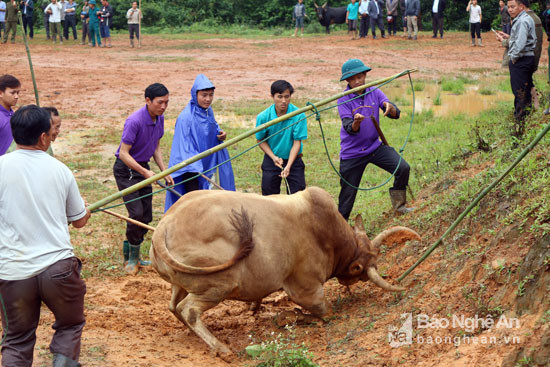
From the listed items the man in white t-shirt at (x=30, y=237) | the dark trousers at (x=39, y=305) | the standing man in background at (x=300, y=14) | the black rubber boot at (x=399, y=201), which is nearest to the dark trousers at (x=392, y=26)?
the standing man in background at (x=300, y=14)

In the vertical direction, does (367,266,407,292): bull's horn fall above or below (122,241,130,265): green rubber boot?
above

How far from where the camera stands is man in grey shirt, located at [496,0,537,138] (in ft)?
30.9

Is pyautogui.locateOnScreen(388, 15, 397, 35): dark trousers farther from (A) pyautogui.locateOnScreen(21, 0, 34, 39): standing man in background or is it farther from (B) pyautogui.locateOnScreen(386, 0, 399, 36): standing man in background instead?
(A) pyautogui.locateOnScreen(21, 0, 34, 39): standing man in background

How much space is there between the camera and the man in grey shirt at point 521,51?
941 centimetres

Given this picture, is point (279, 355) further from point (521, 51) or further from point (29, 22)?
point (29, 22)

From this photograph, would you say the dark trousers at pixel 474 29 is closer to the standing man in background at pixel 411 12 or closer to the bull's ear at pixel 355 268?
the standing man in background at pixel 411 12

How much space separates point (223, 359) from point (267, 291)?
0.69 m

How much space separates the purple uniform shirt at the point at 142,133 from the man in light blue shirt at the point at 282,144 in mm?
1213

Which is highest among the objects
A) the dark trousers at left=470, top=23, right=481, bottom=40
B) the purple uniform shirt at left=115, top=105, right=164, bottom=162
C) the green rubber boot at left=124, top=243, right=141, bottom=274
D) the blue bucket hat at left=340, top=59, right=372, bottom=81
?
the dark trousers at left=470, top=23, right=481, bottom=40

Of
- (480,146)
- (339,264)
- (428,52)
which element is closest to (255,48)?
(428,52)

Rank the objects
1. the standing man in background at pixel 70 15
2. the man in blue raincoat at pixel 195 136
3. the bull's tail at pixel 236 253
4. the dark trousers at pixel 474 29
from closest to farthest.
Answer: the bull's tail at pixel 236 253 → the man in blue raincoat at pixel 195 136 → the dark trousers at pixel 474 29 → the standing man in background at pixel 70 15

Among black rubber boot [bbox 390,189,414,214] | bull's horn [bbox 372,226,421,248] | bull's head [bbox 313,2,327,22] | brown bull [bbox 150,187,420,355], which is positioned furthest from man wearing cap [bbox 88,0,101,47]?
brown bull [bbox 150,187,420,355]

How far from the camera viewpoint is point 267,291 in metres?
5.68

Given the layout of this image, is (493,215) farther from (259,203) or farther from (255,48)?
(255,48)
